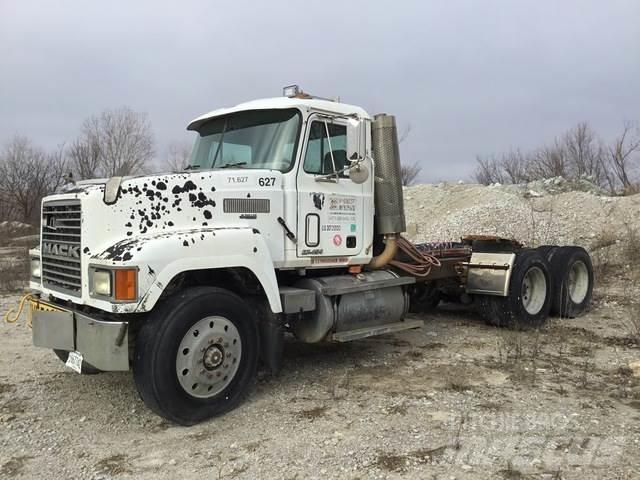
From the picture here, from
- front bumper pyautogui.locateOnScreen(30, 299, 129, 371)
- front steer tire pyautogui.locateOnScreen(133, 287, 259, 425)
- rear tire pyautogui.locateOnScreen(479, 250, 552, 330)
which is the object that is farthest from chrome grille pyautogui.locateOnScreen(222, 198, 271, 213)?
rear tire pyautogui.locateOnScreen(479, 250, 552, 330)

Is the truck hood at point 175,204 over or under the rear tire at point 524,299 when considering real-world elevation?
over

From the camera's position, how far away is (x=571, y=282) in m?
9.70

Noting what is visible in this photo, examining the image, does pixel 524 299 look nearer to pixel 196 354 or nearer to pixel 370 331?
pixel 370 331

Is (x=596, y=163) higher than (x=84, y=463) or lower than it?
higher

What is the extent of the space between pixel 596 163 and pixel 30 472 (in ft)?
132

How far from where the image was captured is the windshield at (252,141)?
5.86m

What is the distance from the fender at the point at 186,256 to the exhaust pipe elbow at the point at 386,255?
5.91 feet

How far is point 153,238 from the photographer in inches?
187

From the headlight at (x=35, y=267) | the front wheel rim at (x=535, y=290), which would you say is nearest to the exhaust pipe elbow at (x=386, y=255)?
the front wheel rim at (x=535, y=290)

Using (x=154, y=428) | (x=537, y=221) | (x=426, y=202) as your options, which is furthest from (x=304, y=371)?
(x=426, y=202)

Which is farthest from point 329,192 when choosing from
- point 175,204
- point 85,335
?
point 85,335

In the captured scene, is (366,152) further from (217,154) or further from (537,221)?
(537,221)

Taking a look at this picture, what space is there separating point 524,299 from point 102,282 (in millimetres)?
6371

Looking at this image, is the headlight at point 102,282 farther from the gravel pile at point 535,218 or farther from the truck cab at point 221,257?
the gravel pile at point 535,218
